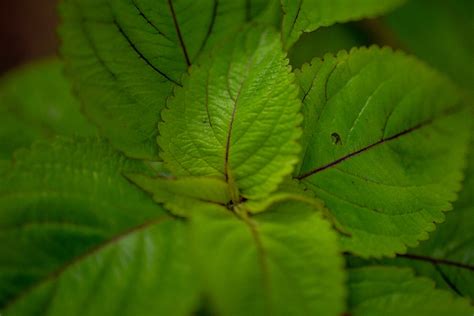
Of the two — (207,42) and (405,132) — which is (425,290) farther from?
(207,42)

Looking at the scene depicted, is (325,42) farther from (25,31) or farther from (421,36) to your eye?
(25,31)

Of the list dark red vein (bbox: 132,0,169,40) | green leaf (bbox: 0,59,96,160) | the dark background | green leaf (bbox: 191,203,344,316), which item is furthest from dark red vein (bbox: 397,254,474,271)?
the dark background

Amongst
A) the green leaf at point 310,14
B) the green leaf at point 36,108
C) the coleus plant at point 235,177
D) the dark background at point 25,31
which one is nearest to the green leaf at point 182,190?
the coleus plant at point 235,177

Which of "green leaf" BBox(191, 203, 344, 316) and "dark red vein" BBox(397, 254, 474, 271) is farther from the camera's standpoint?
"dark red vein" BBox(397, 254, 474, 271)

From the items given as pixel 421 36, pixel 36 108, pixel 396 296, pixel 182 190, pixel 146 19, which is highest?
pixel 421 36

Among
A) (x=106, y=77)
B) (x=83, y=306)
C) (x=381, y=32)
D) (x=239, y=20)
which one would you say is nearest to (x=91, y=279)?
(x=83, y=306)

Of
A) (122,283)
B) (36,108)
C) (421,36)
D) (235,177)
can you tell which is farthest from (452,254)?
(36,108)

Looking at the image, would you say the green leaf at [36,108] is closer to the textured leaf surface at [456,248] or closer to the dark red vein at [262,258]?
the dark red vein at [262,258]

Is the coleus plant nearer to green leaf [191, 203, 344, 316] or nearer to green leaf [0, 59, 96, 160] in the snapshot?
green leaf [191, 203, 344, 316]
